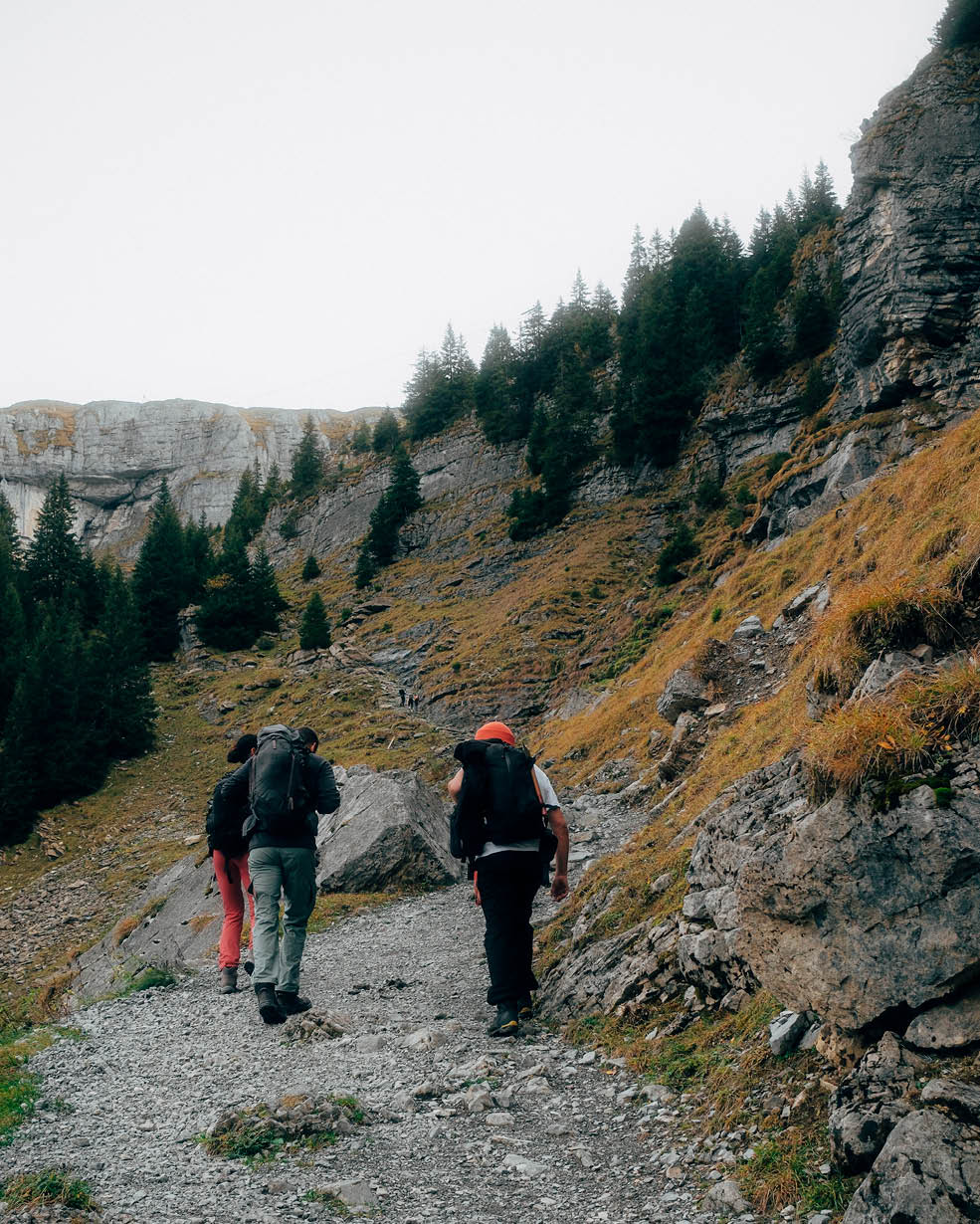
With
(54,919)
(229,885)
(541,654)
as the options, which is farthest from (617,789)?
(541,654)

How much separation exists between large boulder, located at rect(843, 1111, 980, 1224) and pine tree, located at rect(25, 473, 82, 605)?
71.9 metres

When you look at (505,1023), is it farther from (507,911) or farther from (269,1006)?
(269,1006)

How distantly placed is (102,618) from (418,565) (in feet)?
81.4

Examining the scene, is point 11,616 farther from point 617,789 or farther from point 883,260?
point 883,260

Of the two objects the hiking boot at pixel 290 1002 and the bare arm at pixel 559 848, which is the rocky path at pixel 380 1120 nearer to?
the hiking boot at pixel 290 1002

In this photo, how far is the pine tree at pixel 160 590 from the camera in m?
66.2

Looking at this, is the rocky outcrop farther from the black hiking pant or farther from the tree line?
the tree line

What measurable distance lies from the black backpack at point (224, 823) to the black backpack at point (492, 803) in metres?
3.33

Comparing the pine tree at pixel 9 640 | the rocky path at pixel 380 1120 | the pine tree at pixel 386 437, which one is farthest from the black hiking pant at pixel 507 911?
the pine tree at pixel 386 437

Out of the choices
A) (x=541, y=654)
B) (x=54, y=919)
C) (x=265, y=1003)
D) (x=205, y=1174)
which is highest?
(x=205, y=1174)

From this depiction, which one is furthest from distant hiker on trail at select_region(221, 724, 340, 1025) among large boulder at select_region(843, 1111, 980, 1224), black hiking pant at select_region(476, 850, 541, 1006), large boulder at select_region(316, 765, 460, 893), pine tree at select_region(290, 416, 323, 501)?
pine tree at select_region(290, 416, 323, 501)

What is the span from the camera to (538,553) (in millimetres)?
61031

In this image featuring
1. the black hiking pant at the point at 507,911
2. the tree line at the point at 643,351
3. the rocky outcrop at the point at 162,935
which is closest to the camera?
the black hiking pant at the point at 507,911

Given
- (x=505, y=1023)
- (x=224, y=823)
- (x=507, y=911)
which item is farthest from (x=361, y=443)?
(x=505, y=1023)
